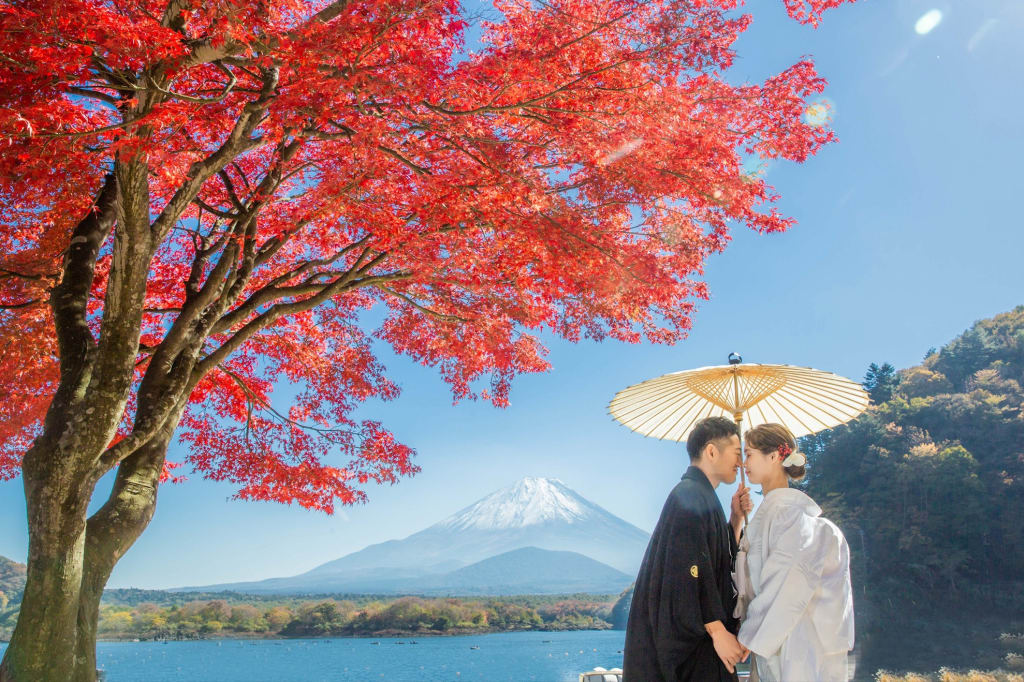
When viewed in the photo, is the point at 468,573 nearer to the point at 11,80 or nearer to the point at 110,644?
the point at 110,644

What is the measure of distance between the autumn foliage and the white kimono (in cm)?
281

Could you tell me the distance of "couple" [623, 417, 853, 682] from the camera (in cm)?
249

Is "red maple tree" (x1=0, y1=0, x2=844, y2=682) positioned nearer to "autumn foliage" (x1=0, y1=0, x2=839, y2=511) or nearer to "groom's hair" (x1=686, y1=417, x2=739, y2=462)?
"autumn foliage" (x1=0, y1=0, x2=839, y2=511)

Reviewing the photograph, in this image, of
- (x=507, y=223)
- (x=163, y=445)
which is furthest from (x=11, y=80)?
(x=507, y=223)

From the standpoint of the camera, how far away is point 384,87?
3816mm

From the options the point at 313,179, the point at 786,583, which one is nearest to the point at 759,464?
the point at 786,583

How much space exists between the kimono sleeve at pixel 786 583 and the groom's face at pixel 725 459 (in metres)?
0.31

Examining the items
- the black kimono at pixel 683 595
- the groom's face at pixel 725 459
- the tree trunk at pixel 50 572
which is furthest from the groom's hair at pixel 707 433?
the tree trunk at pixel 50 572

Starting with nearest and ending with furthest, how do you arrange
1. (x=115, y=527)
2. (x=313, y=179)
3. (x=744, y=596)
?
(x=744, y=596) → (x=115, y=527) → (x=313, y=179)

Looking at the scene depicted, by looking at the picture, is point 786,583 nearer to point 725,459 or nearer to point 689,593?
point 689,593

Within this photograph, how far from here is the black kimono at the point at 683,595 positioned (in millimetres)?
2525

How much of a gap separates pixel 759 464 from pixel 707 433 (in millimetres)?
232

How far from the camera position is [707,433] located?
9.34 feet

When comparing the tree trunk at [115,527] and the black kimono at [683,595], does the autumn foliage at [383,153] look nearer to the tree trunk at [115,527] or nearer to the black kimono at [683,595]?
the tree trunk at [115,527]
